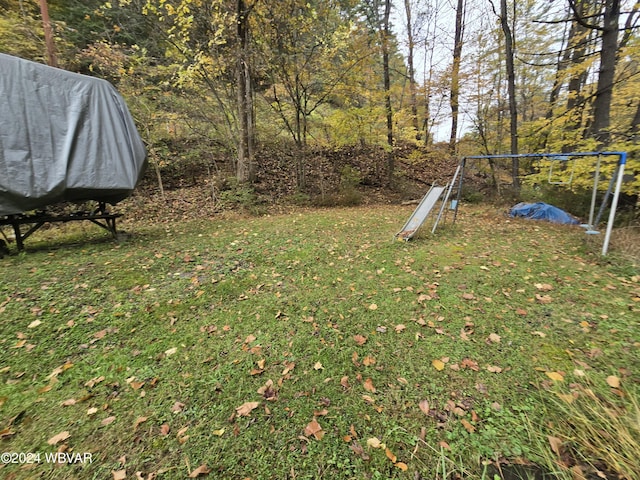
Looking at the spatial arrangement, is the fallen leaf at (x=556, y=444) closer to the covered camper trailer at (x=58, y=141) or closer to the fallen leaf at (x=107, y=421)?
the fallen leaf at (x=107, y=421)

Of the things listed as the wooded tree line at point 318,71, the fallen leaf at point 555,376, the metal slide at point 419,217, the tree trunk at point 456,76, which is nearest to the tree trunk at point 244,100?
the wooded tree line at point 318,71

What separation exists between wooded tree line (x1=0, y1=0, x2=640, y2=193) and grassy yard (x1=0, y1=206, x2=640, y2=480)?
4.62 m

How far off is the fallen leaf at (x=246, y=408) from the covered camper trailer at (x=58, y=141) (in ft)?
13.7

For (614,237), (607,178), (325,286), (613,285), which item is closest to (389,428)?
(325,286)

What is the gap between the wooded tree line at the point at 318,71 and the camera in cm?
605

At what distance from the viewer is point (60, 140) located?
376 cm

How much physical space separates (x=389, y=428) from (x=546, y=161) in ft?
27.2

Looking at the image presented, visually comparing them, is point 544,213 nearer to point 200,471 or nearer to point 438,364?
point 438,364

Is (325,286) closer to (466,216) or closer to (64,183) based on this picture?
(64,183)

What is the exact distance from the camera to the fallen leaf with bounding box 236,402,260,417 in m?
1.74

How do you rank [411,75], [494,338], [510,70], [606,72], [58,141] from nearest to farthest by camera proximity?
[494,338], [58,141], [606,72], [510,70], [411,75]

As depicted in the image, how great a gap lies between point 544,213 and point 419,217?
12.6 ft

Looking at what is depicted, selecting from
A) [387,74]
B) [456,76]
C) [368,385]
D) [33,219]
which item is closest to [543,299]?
[368,385]

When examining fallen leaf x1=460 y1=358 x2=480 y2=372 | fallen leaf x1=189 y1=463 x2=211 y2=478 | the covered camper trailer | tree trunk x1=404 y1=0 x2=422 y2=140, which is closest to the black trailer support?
the covered camper trailer
